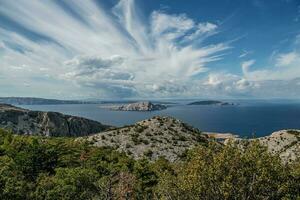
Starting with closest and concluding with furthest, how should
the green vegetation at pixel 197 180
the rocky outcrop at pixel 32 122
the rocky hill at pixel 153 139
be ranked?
1. the green vegetation at pixel 197 180
2. the rocky hill at pixel 153 139
3. the rocky outcrop at pixel 32 122

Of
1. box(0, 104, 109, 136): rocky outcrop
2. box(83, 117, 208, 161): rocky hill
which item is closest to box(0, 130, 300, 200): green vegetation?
box(83, 117, 208, 161): rocky hill

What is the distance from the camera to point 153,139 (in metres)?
81.7

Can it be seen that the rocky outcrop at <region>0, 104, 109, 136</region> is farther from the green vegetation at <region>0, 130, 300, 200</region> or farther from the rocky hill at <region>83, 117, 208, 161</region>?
the green vegetation at <region>0, 130, 300, 200</region>

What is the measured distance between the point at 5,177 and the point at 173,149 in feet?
161

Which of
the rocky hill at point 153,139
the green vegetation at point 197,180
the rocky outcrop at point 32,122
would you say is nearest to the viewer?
the green vegetation at point 197,180

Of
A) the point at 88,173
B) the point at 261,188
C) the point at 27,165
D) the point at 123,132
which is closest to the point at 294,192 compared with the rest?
the point at 261,188

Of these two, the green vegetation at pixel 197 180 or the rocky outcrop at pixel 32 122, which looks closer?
the green vegetation at pixel 197 180

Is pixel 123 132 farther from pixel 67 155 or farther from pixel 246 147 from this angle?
pixel 246 147

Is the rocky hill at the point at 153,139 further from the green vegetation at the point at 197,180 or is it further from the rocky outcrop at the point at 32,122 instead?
the rocky outcrop at the point at 32,122

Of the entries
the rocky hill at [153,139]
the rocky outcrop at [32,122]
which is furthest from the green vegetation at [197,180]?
the rocky outcrop at [32,122]

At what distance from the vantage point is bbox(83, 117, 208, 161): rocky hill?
75375 mm

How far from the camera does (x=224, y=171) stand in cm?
2397

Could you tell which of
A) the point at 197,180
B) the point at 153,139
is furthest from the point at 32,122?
the point at 197,180

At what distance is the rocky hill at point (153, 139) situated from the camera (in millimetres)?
75375
